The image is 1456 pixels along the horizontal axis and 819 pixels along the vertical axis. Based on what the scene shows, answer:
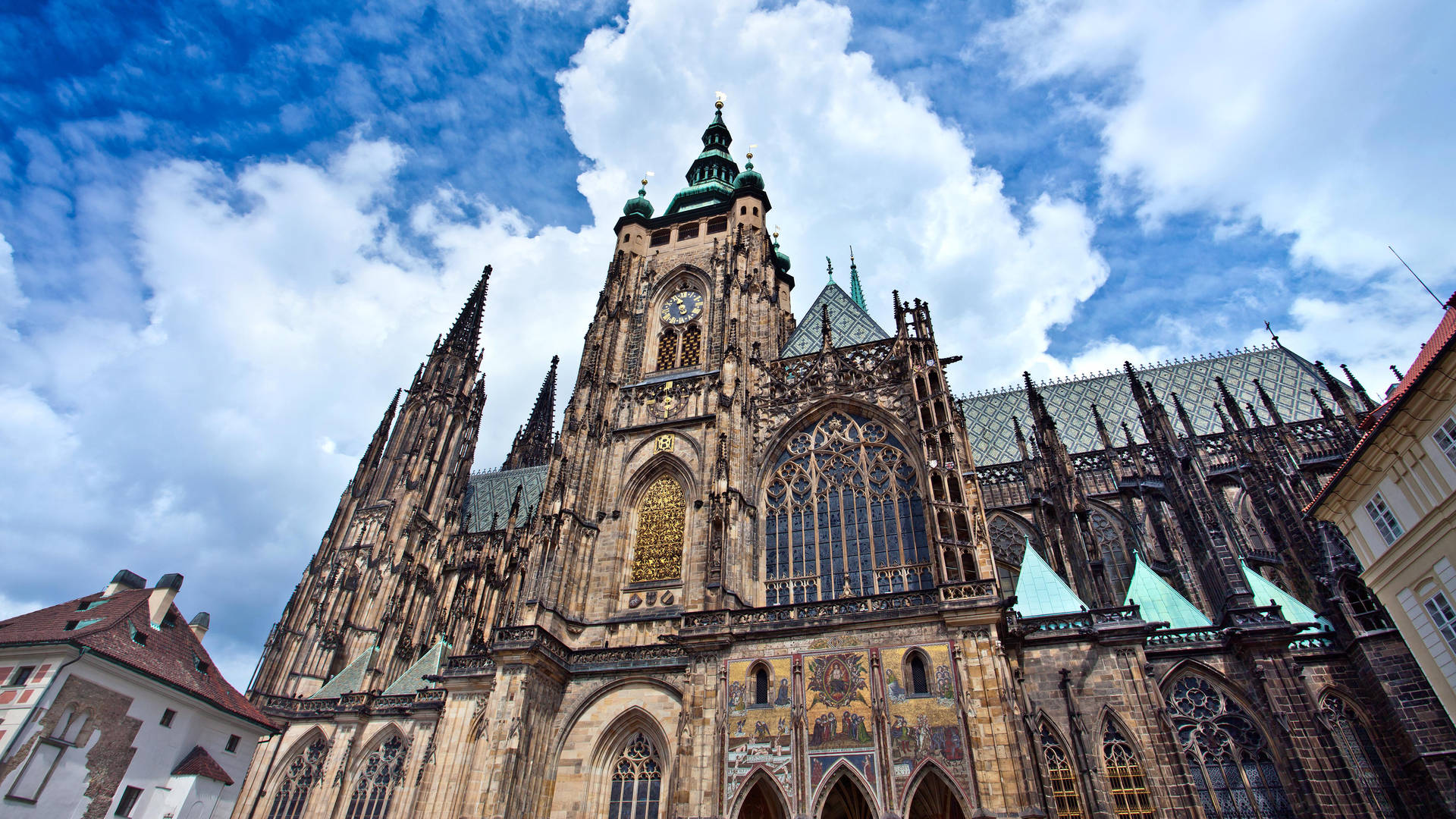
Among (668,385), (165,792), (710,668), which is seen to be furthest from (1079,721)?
(165,792)

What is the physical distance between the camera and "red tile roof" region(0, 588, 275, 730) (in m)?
19.0

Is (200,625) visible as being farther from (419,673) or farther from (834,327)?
(834,327)

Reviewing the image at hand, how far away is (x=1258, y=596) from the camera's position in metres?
17.9

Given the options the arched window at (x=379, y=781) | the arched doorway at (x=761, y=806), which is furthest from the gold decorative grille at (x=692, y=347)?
the arched window at (x=379, y=781)

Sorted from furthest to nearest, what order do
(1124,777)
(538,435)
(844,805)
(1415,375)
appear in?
1. (538,435)
2. (844,805)
3. (1124,777)
4. (1415,375)

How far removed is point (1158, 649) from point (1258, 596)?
3.66 m

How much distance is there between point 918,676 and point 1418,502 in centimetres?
929

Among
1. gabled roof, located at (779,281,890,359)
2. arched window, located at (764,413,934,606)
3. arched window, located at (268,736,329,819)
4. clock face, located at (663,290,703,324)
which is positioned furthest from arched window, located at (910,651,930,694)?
arched window, located at (268,736,329,819)

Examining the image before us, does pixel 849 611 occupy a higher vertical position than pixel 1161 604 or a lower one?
lower

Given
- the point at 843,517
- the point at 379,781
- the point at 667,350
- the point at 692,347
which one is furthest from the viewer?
the point at 667,350

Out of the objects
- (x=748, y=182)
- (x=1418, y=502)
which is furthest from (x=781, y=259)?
(x=1418, y=502)

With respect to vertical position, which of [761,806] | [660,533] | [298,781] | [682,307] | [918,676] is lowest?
[761,806]

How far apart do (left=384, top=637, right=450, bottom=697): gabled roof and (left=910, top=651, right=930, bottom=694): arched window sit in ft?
58.8

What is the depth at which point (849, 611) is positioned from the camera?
1647cm
